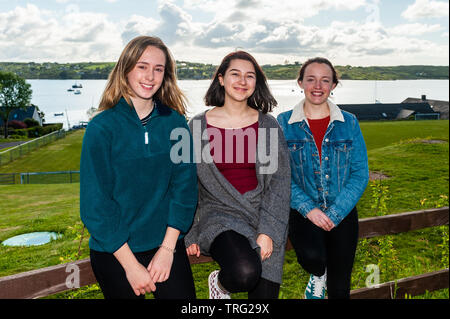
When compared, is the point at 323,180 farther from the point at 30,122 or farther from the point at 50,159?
the point at 50,159

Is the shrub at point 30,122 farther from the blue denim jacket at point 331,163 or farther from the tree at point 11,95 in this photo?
the blue denim jacket at point 331,163

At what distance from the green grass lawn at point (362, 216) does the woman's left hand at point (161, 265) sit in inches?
38.9

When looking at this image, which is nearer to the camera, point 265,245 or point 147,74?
point 147,74

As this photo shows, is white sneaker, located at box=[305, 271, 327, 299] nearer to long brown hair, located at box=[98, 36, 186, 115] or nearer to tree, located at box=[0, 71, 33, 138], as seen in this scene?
long brown hair, located at box=[98, 36, 186, 115]

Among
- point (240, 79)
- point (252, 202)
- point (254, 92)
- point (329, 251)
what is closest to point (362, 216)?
point (329, 251)

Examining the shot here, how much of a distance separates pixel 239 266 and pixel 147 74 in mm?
1257

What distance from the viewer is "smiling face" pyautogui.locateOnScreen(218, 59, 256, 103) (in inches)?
97.3

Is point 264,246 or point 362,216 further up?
point 264,246

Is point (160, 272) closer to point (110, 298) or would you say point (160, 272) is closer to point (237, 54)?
point (110, 298)

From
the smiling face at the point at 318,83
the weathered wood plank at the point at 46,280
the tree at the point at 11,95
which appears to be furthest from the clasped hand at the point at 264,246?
the tree at the point at 11,95

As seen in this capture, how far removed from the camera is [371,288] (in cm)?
299

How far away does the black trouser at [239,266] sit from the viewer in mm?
2020

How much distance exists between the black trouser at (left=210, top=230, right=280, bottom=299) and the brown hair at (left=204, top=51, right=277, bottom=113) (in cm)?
100
